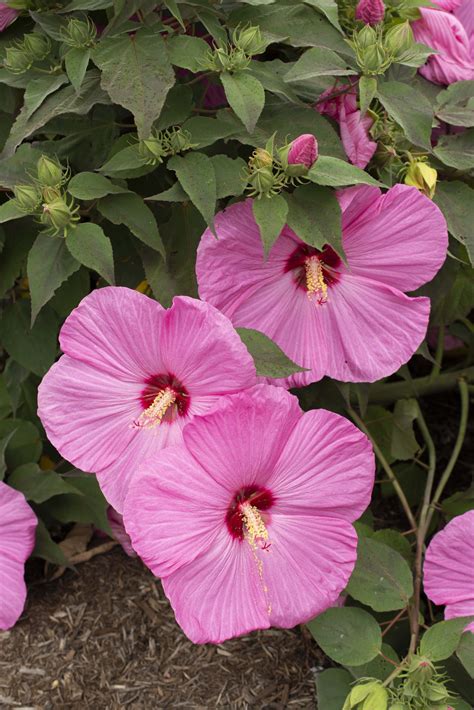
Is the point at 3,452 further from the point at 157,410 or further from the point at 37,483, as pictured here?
the point at 157,410

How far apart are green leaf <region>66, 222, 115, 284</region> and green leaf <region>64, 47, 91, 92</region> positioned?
189 millimetres

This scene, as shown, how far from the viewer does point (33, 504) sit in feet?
6.35

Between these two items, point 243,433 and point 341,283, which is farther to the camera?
point 341,283

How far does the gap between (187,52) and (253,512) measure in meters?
0.62

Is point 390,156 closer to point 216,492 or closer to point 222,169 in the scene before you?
point 222,169

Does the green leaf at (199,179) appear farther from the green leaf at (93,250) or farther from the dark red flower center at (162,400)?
the dark red flower center at (162,400)

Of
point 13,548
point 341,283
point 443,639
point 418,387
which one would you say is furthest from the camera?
point 418,387

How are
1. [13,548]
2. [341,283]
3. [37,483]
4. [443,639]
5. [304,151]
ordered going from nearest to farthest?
[304,151] → [443,639] → [341,283] → [13,548] → [37,483]

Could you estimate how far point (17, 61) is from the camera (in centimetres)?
135

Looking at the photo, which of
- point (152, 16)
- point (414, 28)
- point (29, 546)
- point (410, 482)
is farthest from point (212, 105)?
point (410, 482)

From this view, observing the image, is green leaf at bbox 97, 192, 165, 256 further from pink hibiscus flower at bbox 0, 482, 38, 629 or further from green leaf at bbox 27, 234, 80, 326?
pink hibiscus flower at bbox 0, 482, 38, 629

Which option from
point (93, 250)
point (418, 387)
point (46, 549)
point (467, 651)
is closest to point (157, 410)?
point (93, 250)

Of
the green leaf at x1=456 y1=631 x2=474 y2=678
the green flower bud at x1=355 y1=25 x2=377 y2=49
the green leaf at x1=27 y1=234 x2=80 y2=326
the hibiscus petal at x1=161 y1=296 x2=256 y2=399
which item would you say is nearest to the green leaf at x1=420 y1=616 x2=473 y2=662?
the green leaf at x1=456 y1=631 x2=474 y2=678

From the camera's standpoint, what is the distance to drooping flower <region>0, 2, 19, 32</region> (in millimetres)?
1415
